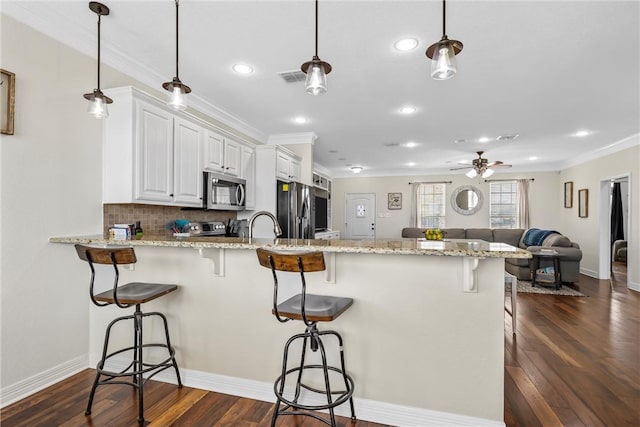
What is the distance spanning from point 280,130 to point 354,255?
11.0 ft

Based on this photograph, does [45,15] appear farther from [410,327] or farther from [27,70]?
[410,327]

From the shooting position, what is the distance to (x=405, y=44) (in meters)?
2.48

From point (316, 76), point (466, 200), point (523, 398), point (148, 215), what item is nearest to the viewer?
point (316, 76)

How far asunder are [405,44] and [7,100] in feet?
8.68

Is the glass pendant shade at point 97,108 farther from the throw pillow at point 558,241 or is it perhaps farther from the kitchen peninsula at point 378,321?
the throw pillow at point 558,241

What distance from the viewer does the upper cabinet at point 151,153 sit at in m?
2.57

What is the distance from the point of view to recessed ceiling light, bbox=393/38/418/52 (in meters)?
2.43

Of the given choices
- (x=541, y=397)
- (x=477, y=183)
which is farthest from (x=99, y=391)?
(x=477, y=183)

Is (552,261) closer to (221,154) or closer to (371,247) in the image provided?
(371,247)

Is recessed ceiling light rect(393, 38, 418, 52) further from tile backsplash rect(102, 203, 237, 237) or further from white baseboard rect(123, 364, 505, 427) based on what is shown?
tile backsplash rect(102, 203, 237, 237)

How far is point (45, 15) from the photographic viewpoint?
217cm

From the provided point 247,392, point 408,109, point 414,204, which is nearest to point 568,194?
point 414,204

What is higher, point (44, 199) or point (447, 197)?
point (447, 197)

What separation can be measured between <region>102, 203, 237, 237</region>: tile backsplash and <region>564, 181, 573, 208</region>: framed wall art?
24.9 feet
